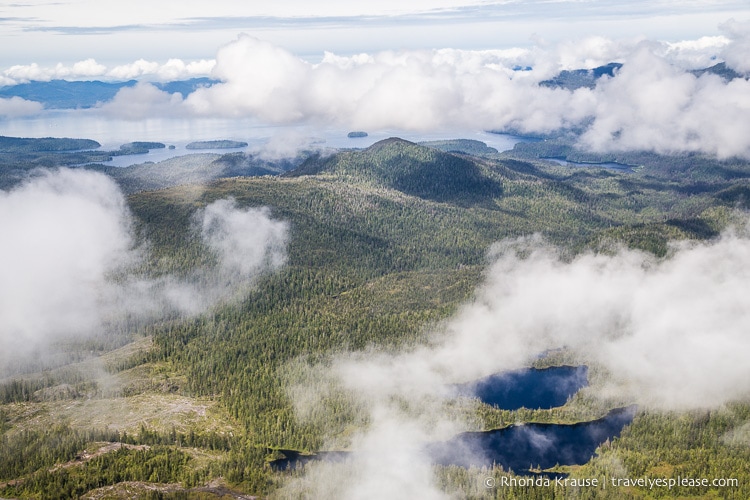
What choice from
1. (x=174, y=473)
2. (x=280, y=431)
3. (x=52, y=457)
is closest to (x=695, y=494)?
(x=280, y=431)

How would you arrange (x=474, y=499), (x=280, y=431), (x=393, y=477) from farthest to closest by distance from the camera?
(x=280, y=431), (x=393, y=477), (x=474, y=499)

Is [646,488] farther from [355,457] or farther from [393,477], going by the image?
[355,457]

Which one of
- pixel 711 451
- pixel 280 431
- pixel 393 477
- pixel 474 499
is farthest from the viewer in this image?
pixel 280 431

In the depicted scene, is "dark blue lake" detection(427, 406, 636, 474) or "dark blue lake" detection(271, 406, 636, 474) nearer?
"dark blue lake" detection(271, 406, 636, 474)

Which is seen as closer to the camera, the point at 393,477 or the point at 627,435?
Result: the point at 393,477

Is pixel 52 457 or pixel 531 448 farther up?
pixel 52 457

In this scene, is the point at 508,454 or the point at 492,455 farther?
the point at 508,454

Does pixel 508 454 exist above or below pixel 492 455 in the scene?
below

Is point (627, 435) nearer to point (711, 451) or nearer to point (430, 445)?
point (711, 451)

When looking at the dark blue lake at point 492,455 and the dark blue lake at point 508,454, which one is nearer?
the dark blue lake at point 492,455
